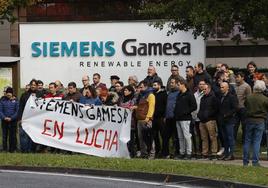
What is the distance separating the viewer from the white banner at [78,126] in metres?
16.2

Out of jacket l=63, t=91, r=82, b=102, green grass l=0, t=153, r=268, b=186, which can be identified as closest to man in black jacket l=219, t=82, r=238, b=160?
green grass l=0, t=153, r=268, b=186

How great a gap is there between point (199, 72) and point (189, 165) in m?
4.39

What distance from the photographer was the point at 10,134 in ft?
56.7

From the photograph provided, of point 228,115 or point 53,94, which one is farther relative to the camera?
point 53,94

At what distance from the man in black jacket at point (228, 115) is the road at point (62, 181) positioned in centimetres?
381

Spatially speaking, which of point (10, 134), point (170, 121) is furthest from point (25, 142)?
point (170, 121)

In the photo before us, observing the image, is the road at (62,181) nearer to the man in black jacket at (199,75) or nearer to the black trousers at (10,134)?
the black trousers at (10,134)

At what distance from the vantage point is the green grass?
11.9m

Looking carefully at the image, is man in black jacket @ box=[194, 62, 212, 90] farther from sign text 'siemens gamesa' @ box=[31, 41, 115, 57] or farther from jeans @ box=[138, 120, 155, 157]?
sign text 'siemens gamesa' @ box=[31, 41, 115, 57]

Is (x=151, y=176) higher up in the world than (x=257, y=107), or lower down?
lower down

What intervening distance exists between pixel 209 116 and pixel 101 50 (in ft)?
44.0

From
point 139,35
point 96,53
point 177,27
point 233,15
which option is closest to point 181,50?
point 139,35

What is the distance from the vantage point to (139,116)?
52.9 feet

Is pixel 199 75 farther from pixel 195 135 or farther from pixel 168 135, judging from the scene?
pixel 168 135
